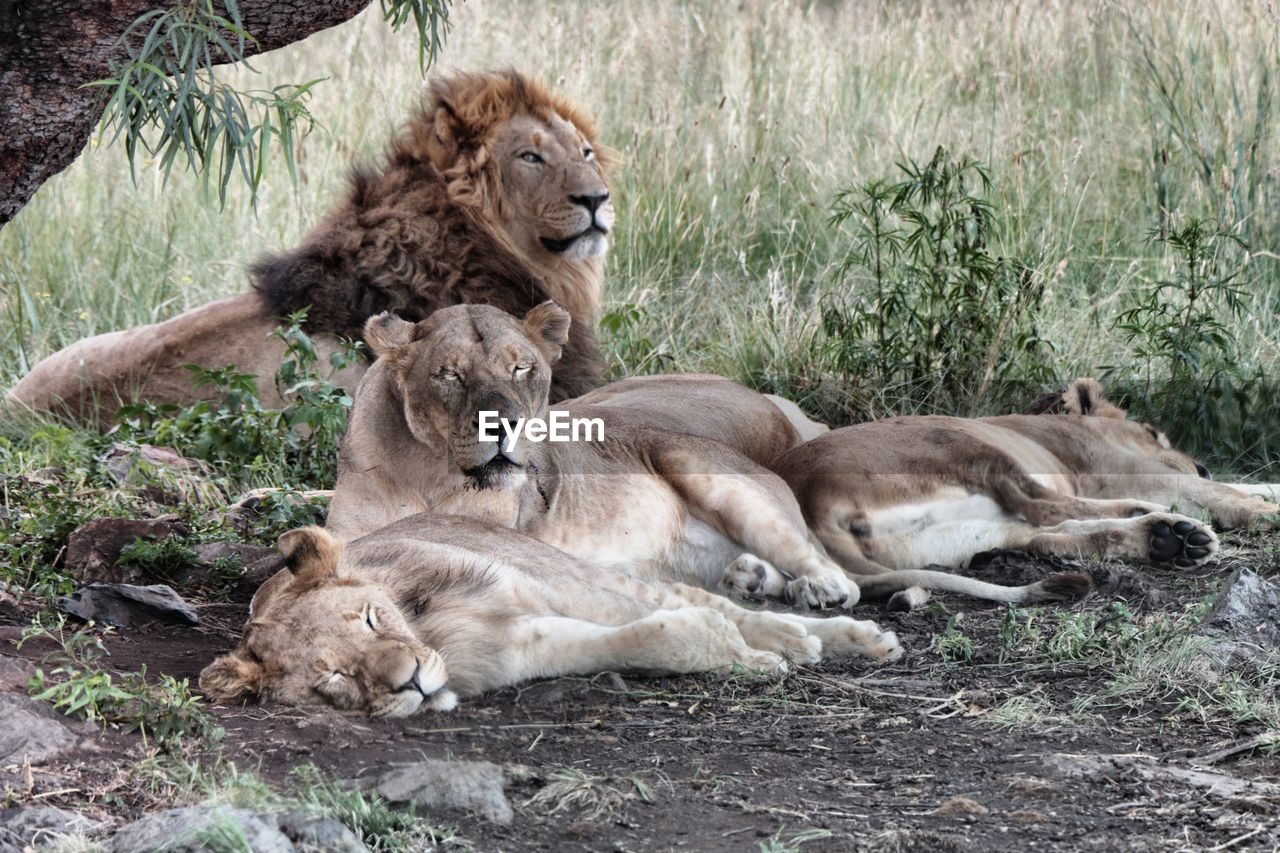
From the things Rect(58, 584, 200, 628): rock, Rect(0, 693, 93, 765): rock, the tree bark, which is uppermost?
the tree bark

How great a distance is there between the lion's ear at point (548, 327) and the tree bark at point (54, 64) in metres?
1.10

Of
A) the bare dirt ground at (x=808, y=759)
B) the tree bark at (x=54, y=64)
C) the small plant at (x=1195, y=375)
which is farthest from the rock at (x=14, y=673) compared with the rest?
the small plant at (x=1195, y=375)

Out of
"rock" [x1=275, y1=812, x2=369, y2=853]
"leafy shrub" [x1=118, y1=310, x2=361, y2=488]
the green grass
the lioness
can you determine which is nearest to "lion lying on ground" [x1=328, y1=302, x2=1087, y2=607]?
the lioness

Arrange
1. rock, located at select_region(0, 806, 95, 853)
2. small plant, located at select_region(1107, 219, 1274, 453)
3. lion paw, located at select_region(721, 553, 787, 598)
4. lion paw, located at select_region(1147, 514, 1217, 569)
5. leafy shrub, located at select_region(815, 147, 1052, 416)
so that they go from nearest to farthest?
rock, located at select_region(0, 806, 95, 853)
lion paw, located at select_region(721, 553, 787, 598)
lion paw, located at select_region(1147, 514, 1217, 569)
small plant, located at select_region(1107, 219, 1274, 453)
leafy shrub, located at select_region(815, 147, 1052, 416)

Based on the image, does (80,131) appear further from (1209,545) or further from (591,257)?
(1209,545)

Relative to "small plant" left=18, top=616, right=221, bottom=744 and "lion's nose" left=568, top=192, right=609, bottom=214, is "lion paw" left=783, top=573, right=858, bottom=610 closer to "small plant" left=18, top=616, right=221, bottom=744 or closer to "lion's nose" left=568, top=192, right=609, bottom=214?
"small plant" left=18, top=616, right=221, bottom=744

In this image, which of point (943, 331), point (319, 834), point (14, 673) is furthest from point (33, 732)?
point (943, 331)

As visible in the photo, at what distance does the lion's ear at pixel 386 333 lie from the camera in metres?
4.52

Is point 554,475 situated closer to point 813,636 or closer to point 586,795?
point 813,636

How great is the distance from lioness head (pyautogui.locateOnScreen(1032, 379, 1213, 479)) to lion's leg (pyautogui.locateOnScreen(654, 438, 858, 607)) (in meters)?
1.56

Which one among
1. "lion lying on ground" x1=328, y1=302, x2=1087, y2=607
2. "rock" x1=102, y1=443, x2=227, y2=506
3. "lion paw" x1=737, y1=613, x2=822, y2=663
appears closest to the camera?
"lion paw" x1=737, y1=613, x2=822, y2=663

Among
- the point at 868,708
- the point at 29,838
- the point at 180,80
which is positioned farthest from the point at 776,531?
the point at 29,838

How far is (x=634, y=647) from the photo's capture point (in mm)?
3961

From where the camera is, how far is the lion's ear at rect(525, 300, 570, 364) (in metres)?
4.72
